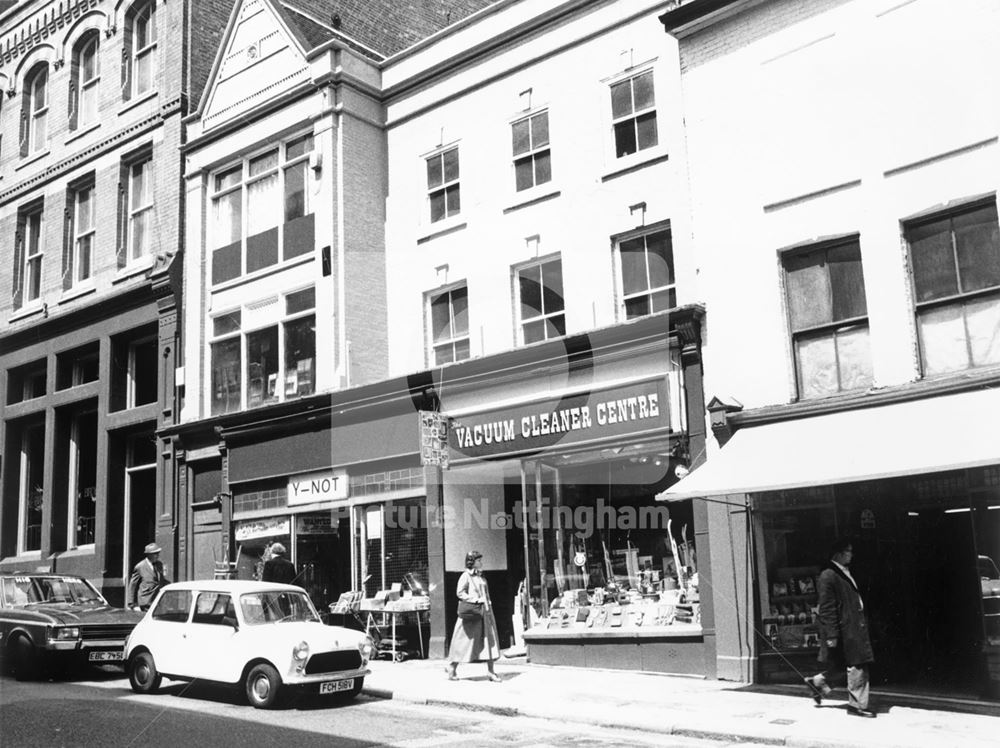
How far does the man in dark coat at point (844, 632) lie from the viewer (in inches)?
408

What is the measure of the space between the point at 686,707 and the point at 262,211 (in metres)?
13.9

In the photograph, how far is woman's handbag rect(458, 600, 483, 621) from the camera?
44.4 feet

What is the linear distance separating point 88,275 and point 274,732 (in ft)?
60.2

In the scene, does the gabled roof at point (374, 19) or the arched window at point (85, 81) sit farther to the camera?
the arched window at point (85, 81)

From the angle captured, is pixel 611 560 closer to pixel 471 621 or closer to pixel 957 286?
pixel 471 621

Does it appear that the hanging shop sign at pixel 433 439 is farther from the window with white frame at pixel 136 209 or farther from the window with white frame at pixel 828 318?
the window with white frame at pixel 136 209

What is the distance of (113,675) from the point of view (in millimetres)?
15250

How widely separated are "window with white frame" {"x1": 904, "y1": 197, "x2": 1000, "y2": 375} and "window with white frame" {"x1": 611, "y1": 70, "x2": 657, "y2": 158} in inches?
192

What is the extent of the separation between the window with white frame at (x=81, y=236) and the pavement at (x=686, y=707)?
1548 cm

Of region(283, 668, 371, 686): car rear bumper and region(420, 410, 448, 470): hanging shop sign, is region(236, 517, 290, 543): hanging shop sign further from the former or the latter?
region(283, 668, 371, 686): car rear bumper

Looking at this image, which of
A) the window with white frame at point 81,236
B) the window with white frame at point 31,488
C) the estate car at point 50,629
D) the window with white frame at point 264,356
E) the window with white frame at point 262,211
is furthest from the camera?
the window with white frame at point 31,488

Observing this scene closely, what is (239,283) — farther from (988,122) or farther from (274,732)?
(988,122)

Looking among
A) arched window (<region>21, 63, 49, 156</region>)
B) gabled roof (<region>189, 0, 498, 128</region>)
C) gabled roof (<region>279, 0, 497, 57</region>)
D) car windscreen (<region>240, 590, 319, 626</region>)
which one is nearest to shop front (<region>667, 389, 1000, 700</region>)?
car windscreen (<region>240, 590, 319, 626</region>)

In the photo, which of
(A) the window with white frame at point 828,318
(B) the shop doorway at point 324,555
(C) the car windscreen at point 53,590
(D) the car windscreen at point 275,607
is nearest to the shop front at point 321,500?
(B) the shop doorway at point 324,555
